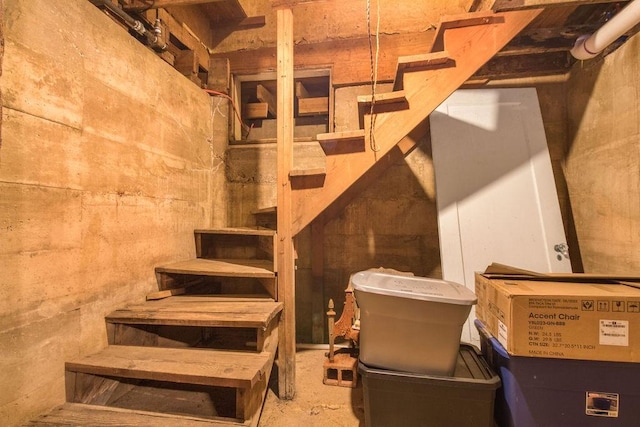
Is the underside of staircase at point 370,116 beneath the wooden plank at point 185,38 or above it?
beneath

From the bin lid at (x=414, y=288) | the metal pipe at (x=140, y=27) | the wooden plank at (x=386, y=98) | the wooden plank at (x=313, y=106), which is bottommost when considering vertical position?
the bin lid at (x=414, y=288)

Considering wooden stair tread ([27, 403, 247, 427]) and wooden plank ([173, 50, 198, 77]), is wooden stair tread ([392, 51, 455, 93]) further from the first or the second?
wooden stair tread ([27, 403, 247, 427])

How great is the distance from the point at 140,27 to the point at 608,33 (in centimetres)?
301

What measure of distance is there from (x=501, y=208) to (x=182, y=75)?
282 cm

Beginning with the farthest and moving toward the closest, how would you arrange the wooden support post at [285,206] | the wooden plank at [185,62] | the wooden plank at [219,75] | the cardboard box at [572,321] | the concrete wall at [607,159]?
the wooden plank at [219,75]
the wooden plank at [185,62]
the wooden support post at [285,206]
the concrete wall at [607,159]
the cardboard box at [572,321]

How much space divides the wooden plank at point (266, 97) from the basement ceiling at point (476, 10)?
1.20ft

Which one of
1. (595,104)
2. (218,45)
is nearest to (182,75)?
(218,45)

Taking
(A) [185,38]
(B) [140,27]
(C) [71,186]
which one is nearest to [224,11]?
(A) [185,38]

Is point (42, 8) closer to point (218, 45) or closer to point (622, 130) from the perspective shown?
point (218, 45)

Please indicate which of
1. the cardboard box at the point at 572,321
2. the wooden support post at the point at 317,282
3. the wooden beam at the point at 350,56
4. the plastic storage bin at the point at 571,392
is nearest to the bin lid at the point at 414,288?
the cardboard box at the point at 572,321

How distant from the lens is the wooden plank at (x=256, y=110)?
3031mm

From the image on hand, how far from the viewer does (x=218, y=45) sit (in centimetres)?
283

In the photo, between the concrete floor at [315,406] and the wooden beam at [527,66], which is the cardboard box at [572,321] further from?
the wooden beam at [527,66]

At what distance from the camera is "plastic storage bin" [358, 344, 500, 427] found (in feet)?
3.96
